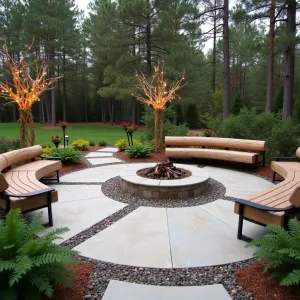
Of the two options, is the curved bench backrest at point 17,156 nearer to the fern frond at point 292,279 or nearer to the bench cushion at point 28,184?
the bench cushion at point 28,184

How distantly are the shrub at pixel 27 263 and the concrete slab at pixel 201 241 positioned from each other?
47.8 inches

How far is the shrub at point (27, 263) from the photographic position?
5.97 ft

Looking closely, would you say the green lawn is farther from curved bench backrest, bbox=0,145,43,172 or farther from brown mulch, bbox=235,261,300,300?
brown mulch, bbox=235,261,300,300

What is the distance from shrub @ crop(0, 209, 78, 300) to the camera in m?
1.82

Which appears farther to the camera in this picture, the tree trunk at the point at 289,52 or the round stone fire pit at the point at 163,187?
the tree trunk at the point at 289,52

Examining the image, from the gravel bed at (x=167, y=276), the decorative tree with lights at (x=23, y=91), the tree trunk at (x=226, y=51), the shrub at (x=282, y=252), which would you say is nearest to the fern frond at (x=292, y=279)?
the shrub at (x=282, y=252)

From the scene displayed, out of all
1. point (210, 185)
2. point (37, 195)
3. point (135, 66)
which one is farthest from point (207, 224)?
point (135, 66)

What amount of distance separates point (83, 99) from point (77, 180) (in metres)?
29.5

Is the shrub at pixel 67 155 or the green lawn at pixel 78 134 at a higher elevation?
the shrub at pixel 67 155

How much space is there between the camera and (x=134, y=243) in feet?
10.2

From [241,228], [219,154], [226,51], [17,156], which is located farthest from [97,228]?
[226,51]

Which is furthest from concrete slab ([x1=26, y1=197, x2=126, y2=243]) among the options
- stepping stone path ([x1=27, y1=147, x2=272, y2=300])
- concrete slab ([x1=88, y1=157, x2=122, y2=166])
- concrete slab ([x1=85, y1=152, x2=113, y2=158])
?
concrete slab ([x1=85, y1=152, x2=113, y2=158])

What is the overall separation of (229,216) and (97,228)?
1.96 m

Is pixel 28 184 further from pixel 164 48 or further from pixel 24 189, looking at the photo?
pixel 164 48
